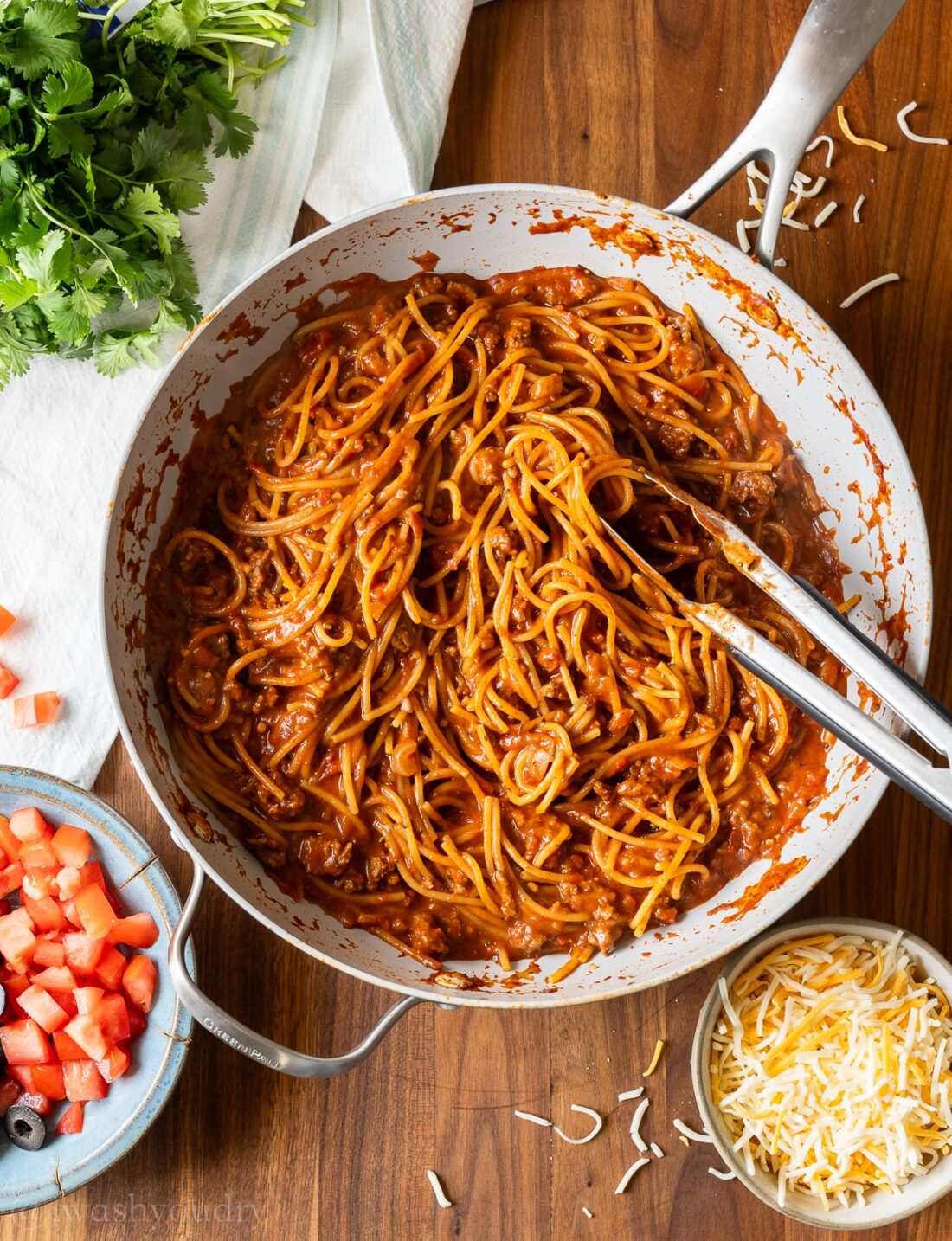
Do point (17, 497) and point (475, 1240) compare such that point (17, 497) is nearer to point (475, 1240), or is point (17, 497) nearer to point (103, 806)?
point (103, 806)

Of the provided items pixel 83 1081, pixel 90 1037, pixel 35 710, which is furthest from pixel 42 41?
pixel 83 1081

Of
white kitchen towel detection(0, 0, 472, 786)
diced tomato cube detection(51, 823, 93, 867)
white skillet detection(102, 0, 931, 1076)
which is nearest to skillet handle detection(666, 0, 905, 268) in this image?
white skillet detection(102, 0, 931, 1076)

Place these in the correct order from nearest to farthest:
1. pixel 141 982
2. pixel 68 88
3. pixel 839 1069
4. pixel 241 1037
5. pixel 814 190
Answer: pixel 241 1037 → pixel 68 88 → pixel 839 1069 → pixel 141 982 → pixel 814 190

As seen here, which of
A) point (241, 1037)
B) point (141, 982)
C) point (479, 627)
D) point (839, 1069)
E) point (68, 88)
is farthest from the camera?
point (141, 982)

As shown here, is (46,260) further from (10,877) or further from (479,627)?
(10,877)

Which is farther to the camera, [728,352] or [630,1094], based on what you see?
[630,1094]

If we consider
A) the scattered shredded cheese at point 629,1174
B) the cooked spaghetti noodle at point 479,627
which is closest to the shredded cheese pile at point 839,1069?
the scattered shredded cheese at point 629,1174

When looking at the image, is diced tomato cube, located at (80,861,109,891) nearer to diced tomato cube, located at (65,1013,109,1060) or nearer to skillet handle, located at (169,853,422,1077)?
diced tomato cube, located at (65,1013,109,1060)
